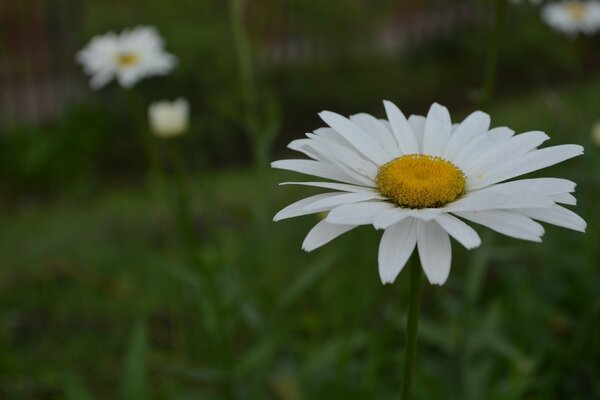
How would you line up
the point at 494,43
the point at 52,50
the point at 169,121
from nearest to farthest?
the point at 494,43
the point at 169,121
the point at 52,50

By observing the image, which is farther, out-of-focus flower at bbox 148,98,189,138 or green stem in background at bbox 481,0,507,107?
out-of-focus flower at bbox 148,98,189,138

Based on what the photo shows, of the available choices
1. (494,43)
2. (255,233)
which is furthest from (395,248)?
(255,233)

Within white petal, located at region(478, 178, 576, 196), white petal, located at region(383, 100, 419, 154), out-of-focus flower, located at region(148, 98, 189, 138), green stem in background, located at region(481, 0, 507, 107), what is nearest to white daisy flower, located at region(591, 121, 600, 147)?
green stem in background, located at region(481, 0, 507, 107)

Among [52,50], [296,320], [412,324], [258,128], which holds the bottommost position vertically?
[296,320]

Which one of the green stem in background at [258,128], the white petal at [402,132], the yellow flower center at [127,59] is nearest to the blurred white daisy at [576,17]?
the green stem in background at [258,128]

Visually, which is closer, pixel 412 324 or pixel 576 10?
pixel 412 324

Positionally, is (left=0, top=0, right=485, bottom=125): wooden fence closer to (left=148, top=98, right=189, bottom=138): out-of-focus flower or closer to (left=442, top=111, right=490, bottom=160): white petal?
(left=148, top=98, right=189, bottom=138): out-of-focus flower

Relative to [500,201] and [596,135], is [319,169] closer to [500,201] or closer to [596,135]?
[500,201]
